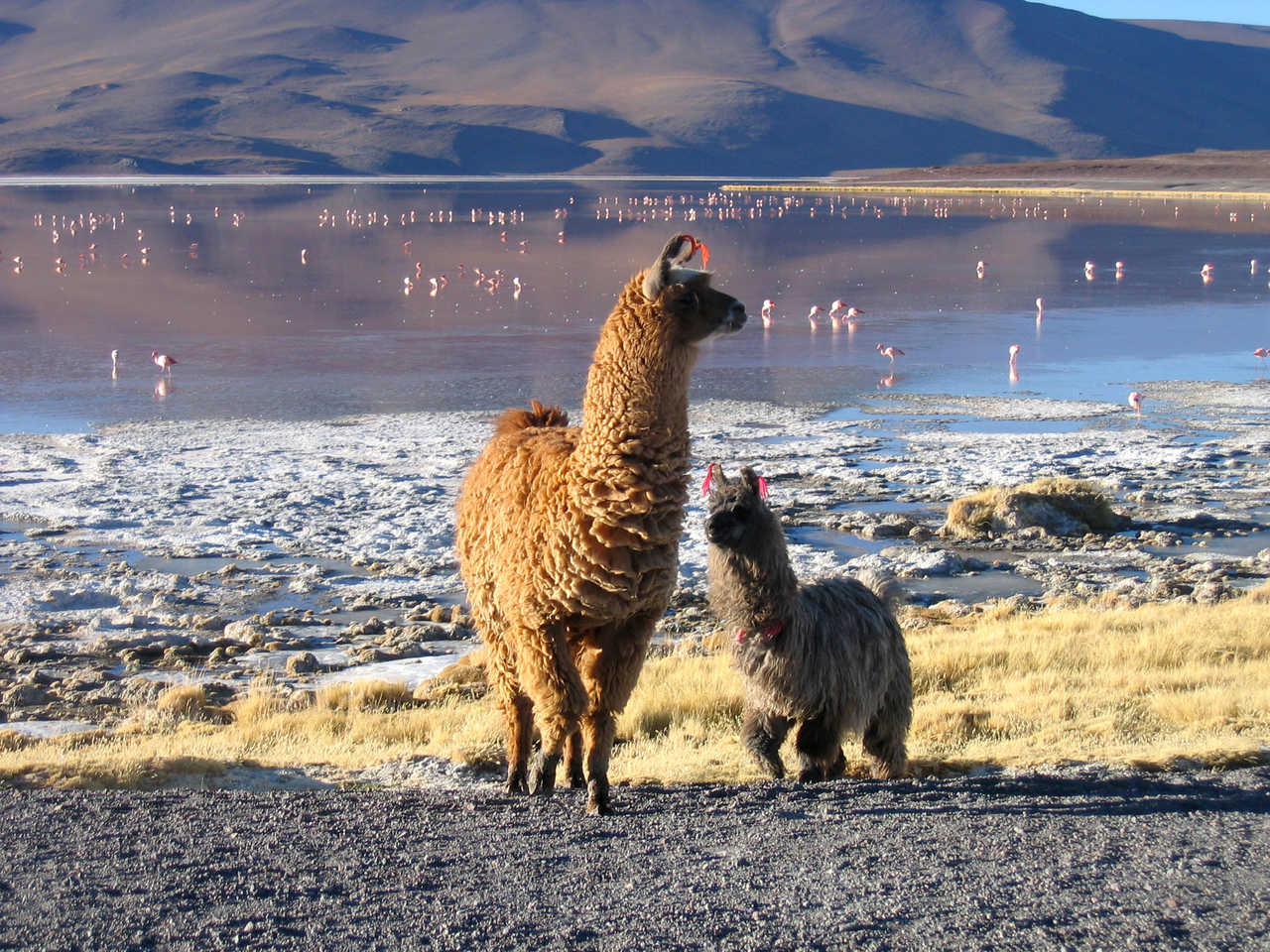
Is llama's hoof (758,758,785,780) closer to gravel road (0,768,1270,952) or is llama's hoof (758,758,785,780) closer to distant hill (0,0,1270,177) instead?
gravel road (0,768,1270,952)

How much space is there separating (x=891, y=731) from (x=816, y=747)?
15.8 inches

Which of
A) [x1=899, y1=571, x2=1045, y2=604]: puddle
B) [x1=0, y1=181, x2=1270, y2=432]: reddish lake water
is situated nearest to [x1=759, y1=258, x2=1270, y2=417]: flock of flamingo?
[x1=0, y1=181, x2=1270, y2=432]: reddish lake water

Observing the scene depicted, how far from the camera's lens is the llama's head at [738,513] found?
5.65 meters

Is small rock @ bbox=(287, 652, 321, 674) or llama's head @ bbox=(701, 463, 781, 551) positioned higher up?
llama's head @ bbox=(701, 463, 781, 551)

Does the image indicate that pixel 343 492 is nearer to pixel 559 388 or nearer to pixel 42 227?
pixel 559 388

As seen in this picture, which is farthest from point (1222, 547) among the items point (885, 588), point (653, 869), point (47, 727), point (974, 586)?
point (47, 727)

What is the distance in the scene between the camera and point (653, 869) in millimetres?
4410

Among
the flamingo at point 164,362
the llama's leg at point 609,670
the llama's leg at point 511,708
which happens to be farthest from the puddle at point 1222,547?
the flamingo at point 164,362

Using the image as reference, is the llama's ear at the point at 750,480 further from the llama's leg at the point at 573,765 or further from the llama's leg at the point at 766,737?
the llama's leg at the point at 573,765

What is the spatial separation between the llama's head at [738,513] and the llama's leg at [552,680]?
2.65 feet

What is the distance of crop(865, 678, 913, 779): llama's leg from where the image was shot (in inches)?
242


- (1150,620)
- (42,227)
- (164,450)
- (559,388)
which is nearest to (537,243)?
(42,227)

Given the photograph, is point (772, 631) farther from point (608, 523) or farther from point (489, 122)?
point (489, 122)

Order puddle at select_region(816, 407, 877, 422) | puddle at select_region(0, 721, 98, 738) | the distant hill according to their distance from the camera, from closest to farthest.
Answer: puddle at select_region(0, 721, 98, 738), puddle at select_region(816, 407, 877, 422), the distant hill
